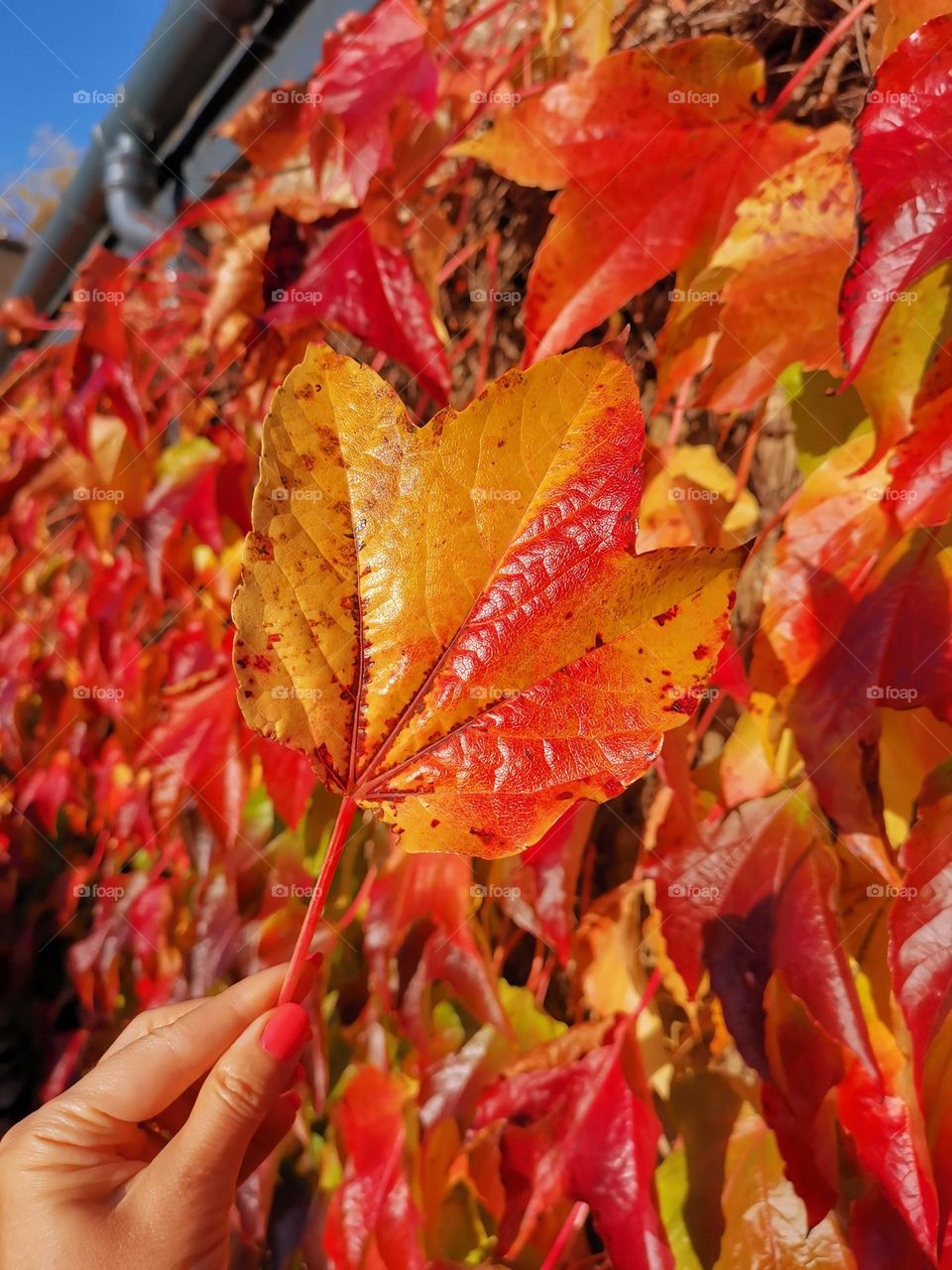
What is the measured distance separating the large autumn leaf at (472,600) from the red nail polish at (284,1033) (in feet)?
0.41

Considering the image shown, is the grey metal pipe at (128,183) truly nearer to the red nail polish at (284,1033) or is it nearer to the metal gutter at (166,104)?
the metal gutter at (166,104)

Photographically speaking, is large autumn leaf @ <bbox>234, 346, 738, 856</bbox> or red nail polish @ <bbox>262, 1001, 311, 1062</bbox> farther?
red nail polish @ <bbox>262, 1001, 311, 1062</bbox>

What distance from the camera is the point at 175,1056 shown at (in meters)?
0.38

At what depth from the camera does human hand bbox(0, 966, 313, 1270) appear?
345mm

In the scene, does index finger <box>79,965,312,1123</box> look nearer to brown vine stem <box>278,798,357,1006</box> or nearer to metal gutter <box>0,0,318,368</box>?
brown vine stem <box>278,798,357,1006</box>

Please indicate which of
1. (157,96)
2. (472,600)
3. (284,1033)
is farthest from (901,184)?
(157,96)

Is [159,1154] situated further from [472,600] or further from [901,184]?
[901,184]

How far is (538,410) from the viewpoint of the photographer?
0.25m

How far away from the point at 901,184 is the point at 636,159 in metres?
0.23

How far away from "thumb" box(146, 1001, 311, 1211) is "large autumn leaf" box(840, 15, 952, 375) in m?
0.33

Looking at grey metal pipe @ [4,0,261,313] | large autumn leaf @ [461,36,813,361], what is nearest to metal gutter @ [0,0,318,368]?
grey metal pipe @ [4,0,261,313]

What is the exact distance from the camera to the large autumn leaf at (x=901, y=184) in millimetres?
307

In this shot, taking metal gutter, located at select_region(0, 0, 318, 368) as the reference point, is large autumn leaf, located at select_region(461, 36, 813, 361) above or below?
below

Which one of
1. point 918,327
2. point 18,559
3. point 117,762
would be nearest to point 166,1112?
point 918,327
